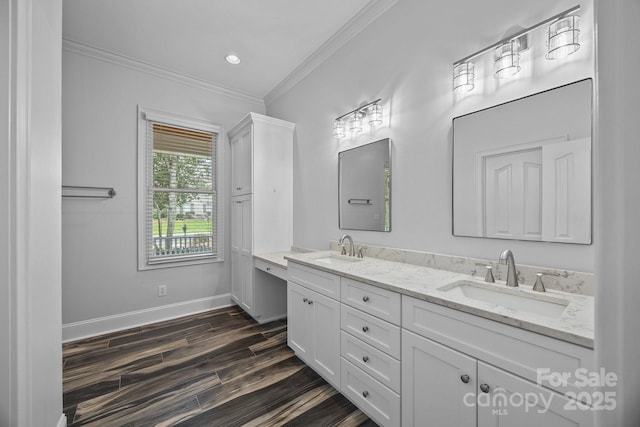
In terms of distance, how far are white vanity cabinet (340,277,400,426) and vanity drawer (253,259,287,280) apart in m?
0.87

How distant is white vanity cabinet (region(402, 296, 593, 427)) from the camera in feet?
2.70

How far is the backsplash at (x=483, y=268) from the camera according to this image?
1154 millimetres

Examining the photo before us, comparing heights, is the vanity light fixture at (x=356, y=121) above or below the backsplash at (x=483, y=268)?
above

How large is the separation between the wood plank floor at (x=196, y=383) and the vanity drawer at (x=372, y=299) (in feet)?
2.23

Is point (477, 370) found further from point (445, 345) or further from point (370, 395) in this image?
point (370, 395)

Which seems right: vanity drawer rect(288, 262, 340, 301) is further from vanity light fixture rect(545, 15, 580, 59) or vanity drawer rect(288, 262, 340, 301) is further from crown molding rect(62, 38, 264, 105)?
crown molding rect(62, 38, 264, 105)

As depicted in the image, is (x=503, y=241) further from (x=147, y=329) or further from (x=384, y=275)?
(x=147, y=329)

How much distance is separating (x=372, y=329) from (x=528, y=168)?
1.16 metres

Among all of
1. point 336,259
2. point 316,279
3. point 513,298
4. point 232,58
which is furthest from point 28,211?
point 232,58

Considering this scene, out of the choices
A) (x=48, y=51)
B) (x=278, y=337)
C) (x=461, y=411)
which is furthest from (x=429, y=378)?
(x=48, y=51)

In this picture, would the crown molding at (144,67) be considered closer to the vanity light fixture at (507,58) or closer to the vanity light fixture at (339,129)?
the vanity light fixture at (339,129)

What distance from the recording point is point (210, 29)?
235 centimetres

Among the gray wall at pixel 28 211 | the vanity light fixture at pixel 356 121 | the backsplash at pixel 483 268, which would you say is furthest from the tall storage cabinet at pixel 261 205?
the gray wall at pixel 28 211

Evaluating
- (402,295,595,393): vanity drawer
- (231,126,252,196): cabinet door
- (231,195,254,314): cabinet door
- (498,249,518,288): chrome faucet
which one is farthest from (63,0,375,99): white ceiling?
(402,295,595,393): vanity drawer
